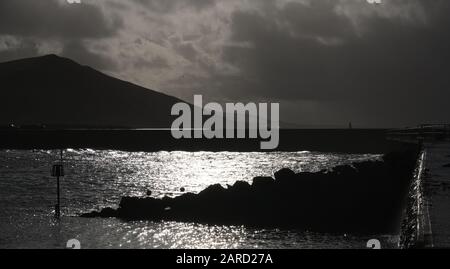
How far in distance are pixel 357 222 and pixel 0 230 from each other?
1580 cm

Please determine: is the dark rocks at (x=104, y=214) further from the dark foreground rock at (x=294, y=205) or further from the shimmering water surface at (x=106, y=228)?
the shimmering water surface at (x=106, y=228)

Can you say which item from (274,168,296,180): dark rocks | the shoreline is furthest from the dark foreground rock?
the shoreline

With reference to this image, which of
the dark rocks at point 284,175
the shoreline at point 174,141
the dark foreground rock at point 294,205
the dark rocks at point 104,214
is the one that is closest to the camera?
the dark foreground rock at point 294,205

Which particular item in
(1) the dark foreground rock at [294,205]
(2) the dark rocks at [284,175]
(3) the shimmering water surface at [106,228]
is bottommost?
(3) the shimmering water surface at [106,228]

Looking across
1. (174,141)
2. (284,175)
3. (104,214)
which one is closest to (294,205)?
(284,175)

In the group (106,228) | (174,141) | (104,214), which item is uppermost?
(174,141)

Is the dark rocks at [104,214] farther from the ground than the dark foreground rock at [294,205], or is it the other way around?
the dark foreground rock at [294,205]

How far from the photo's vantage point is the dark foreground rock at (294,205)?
26.3 meters

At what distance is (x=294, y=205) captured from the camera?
92.8ft

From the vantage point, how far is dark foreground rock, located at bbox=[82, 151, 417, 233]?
2634 cm

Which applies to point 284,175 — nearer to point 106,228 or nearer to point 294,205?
point 294,205

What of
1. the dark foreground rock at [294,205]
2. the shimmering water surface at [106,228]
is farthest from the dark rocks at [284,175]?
the shimmering water surface at [106,228]

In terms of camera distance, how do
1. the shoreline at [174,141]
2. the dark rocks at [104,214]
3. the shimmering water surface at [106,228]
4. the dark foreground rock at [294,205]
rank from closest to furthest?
the shimmering water surface at [106,228]
the dark foreground rock at [294,205]
the dark rocks at [104,214]
the shoreline at [174,141]

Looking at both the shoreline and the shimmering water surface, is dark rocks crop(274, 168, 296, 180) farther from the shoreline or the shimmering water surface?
the shoreline
